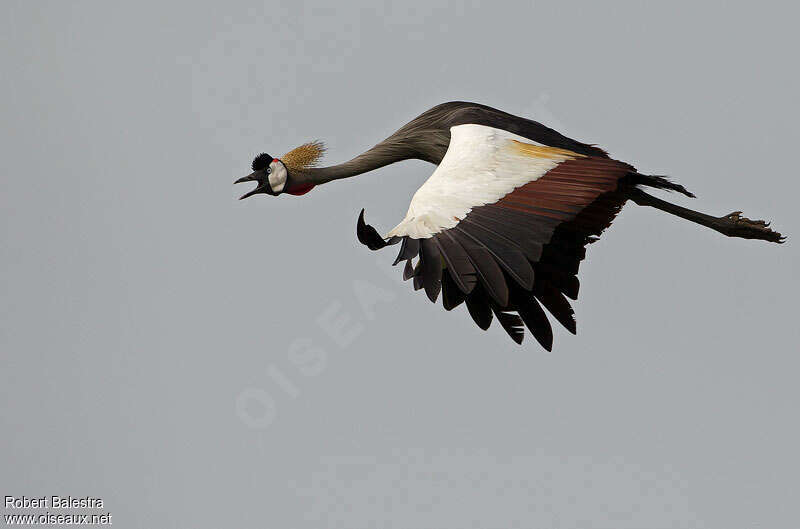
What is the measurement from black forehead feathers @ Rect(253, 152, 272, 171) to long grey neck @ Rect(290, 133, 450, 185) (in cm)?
26

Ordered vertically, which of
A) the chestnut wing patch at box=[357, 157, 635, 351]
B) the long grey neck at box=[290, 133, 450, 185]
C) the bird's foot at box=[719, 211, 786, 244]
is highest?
the long grey neck at box=[290, 133, 450, 185]

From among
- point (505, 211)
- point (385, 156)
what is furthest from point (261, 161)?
point (505, 211)

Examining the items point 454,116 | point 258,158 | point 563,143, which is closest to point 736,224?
point 563,143

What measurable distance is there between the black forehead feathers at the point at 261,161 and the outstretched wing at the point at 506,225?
2.03 metres

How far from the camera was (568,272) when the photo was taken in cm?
1040

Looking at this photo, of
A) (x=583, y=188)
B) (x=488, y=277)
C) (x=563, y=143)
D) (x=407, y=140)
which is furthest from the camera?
(x=407, y=140)

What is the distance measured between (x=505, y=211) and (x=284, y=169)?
323 centimetres

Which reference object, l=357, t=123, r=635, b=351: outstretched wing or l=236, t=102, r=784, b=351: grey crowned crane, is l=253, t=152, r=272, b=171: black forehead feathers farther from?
l=357, t=123, r=635, b=351: outstretched wing

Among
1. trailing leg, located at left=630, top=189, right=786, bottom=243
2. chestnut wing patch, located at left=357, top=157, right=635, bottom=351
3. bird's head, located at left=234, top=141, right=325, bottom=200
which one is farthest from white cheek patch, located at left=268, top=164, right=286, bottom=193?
trailing leg, located at left=630, top=189, right=786, bottom=243

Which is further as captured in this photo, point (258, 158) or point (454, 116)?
point (258, 158)

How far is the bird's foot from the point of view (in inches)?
466

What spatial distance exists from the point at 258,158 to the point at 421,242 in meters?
3.30

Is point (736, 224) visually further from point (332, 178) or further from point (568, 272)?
point (332, 178)

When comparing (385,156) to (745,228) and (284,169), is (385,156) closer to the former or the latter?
(284,169)
